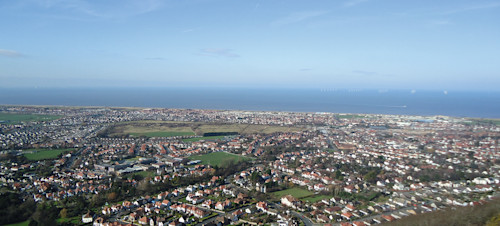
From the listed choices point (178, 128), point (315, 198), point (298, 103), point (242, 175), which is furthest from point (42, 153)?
point (298, 103)

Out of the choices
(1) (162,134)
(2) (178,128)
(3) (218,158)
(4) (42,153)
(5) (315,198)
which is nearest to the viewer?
(5) (315,198)

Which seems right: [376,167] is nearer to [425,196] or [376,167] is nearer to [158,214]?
[425,196]

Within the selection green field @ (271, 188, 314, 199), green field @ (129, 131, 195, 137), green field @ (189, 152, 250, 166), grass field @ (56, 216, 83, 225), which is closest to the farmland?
green field @ (271, 188, 314, 199)

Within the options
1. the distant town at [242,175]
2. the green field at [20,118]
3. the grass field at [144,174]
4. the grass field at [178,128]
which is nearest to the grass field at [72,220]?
the distant town at [242,175]

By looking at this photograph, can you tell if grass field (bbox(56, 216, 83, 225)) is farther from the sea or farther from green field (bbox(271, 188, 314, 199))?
the sea

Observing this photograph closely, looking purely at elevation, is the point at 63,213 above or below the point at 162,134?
below

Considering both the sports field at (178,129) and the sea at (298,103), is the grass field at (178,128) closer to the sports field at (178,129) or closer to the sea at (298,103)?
the sports field at (178,129)

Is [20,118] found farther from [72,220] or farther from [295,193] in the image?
[295,193]
